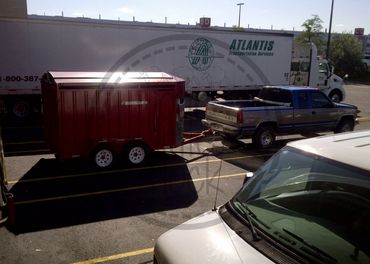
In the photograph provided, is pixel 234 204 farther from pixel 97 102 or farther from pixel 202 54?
pixel 202 54

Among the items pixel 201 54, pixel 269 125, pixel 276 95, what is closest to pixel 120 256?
pixel 269 125

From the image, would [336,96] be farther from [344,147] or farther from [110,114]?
[344,147]

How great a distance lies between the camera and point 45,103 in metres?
10.8

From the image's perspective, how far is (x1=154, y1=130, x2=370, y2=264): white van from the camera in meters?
3.01

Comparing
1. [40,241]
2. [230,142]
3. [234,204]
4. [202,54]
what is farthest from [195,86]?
[234,204]

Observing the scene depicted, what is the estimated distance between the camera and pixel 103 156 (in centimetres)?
1041

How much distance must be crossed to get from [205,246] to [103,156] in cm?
758

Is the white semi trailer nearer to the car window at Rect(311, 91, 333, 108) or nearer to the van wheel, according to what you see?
the car window at Rect(311, 91, 333, 108)

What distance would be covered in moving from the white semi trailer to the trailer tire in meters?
7.78

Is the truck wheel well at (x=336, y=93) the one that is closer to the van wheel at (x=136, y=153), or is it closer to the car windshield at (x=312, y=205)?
the van wheel at (x=136, y=153)

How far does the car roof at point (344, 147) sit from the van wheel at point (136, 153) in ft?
23.6

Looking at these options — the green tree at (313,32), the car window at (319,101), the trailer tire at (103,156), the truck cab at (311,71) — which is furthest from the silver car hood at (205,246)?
the green tree at (313,32)

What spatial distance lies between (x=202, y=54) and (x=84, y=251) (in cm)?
1503

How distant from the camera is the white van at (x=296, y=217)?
301 centimetres
